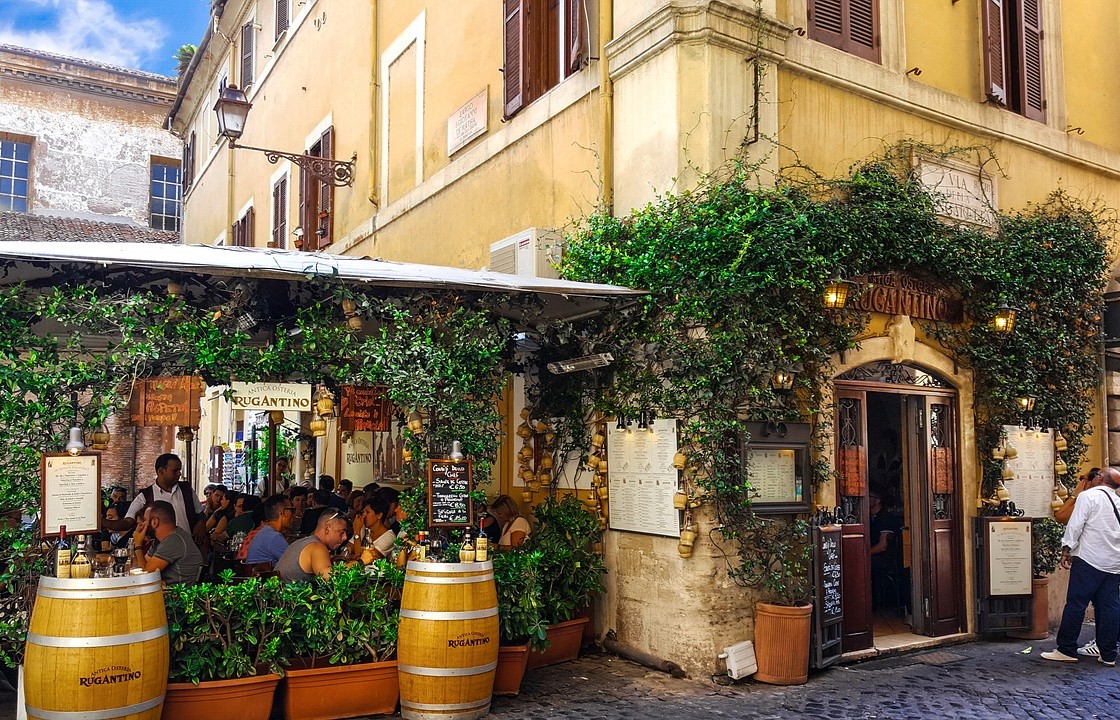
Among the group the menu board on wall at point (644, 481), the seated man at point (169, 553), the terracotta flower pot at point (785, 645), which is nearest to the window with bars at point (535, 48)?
the menu board on wall at point (644, 481)

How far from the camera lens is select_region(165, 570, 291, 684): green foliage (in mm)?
5656

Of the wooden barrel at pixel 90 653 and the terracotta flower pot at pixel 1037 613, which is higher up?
the wooden barrel at pixel 90 653

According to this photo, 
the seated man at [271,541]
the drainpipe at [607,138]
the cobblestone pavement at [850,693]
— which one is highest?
the drainpipe at [607,138]

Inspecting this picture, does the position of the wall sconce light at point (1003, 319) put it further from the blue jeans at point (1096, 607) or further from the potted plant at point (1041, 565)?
the blue jeans at point (1096, 607)

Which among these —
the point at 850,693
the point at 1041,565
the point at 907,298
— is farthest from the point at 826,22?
the point at 850,693

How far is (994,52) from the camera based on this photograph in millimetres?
9250

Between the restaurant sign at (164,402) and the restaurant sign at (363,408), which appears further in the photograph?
the restaurant sign at (363,408)

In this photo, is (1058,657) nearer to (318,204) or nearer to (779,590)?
(779,590)

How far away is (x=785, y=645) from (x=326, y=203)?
10.1 metres

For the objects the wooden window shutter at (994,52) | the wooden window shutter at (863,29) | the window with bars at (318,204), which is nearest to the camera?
the wooden window shutter at (863,29)

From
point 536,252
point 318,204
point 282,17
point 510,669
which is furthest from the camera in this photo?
point 282,17

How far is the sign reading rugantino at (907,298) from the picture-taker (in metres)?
7.89

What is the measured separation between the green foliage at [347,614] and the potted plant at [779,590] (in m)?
2.46

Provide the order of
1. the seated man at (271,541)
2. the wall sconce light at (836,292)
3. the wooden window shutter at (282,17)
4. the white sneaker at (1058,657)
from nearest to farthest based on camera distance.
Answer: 1. the wall sconce light at (836,292)
2. the seated man at (271,541)
3. the white sneaker at (1058,657)
4. the wooden window shutter at (282,17)
